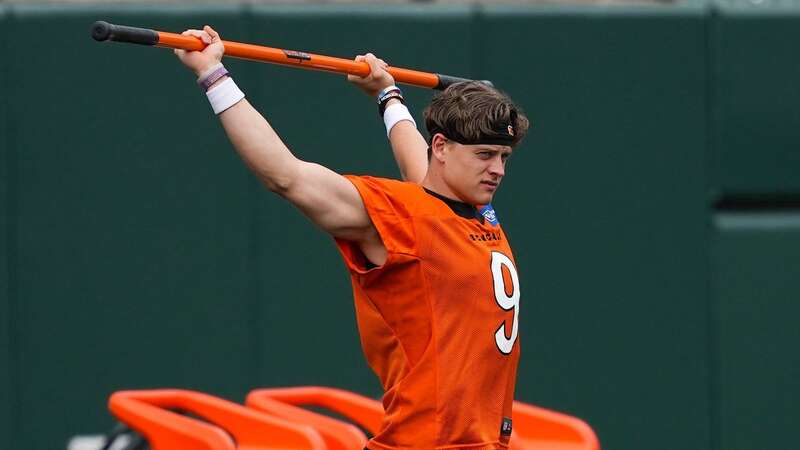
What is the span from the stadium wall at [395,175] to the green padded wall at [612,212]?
0.01 meters

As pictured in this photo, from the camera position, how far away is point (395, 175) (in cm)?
665

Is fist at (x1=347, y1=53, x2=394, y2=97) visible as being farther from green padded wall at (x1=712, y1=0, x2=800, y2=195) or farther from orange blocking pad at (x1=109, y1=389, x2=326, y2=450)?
green padded wall at (x1=712, y1=0, x2=800, y2=195)

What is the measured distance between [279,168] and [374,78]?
87cm

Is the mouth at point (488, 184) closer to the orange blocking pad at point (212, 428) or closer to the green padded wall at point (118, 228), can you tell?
the orange blocking pad at point (212, 428)

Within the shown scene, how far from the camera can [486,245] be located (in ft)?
13.1

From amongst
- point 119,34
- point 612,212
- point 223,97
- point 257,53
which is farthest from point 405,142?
point 612,212

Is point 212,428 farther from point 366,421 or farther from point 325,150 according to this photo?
point 325,150

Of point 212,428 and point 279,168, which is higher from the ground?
point 279,168

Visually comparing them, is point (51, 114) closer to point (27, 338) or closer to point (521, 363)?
point (27, 338)

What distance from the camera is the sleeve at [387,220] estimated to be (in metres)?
3.80

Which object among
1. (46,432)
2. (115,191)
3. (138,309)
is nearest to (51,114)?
(115,191)

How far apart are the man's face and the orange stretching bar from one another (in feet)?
1.60

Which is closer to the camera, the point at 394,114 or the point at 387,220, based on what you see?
the point at 387,220

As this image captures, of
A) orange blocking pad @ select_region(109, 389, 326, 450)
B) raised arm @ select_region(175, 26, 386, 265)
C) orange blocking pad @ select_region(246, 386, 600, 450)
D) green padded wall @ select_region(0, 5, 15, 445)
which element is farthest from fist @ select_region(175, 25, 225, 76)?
green padded wall @ select_region(0, 5, 15, 445)
